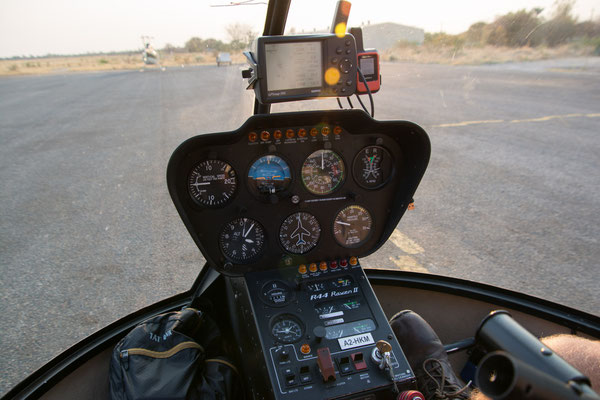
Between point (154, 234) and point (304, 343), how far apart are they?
7.15 feet

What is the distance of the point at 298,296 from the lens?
187 cm

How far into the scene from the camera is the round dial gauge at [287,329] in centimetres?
167

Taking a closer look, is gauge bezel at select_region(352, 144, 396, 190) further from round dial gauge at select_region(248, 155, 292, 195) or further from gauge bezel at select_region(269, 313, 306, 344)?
gauge bezel at select_region(269, 313, 306, 344)

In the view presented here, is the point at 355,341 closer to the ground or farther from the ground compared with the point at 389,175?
closer to the ground

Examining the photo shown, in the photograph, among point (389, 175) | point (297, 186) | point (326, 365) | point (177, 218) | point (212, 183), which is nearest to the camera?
point (326, 365)

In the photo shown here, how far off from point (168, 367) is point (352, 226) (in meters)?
1.11

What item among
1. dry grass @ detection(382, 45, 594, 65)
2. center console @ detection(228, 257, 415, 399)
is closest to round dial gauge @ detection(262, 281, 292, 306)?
center console @ detection(228, 257, 415, 399)

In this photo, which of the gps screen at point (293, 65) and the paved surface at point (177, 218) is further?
the paved surface at point (177, 218)

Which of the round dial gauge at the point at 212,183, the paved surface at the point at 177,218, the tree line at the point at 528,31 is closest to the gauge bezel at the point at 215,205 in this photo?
the round dial gauge at the point at 212,183

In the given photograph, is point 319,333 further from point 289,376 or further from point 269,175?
point 269,175

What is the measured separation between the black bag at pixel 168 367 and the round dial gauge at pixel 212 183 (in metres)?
0.54

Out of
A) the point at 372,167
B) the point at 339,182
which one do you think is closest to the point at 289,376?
the point at 339,182

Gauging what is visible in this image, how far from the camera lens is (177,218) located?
11.9ft

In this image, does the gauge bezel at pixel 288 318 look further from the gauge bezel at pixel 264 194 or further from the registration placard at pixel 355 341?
the gauge bezel at pixel 264 194
